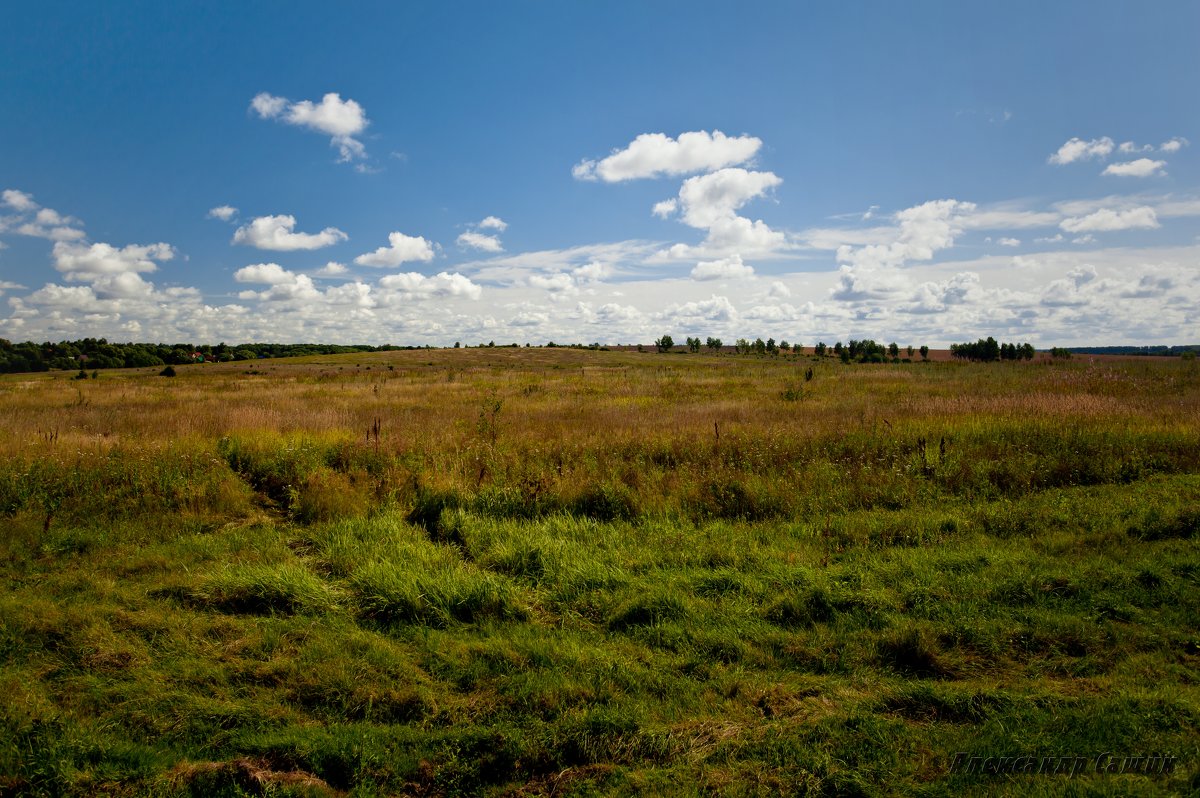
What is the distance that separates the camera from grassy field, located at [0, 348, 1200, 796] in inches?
129

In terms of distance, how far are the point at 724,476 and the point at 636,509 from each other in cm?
176

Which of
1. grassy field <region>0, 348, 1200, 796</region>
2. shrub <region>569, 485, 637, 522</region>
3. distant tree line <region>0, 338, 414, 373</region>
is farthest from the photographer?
distant tree line <region>0, 338, 414, 373</region>

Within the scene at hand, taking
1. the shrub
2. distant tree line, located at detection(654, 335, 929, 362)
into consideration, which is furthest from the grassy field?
distant tree line, located at detection(654, 335, 929, 362)

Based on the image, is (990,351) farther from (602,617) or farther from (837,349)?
(602,617)

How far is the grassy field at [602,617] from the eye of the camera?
3.29m

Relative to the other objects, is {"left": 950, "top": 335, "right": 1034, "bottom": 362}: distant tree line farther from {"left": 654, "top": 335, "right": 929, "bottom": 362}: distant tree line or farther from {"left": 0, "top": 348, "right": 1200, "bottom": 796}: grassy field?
{"left": 0, "top": 348, "right": 1200, "bottom": 796}: grassy field

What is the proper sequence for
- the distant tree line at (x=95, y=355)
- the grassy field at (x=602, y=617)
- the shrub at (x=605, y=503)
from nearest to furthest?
the grassy field at (x=602, y=617) < the shrub at (x=605, y=503) < the distant tree line at (x=95, y=355)

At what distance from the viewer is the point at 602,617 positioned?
5.16 meters

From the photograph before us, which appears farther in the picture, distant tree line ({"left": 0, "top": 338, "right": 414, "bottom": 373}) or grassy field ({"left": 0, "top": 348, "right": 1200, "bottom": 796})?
distant tree line ({"left": 0, "top": 338, "right": 414, "bottom": 373})

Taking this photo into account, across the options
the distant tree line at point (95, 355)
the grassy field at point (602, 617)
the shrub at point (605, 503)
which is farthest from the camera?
the distant tree line at point (95, 355)

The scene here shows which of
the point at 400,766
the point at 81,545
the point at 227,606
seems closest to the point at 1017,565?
the point at 400,766

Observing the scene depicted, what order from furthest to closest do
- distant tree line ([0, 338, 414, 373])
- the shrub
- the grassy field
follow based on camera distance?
distant tree line ([0, 338, 414, 373]) < the shrub < the grassy field

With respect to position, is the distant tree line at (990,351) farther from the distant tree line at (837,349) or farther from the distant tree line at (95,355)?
the distant tree line at (95,355)

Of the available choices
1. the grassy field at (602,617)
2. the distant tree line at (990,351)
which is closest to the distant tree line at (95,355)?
the grassy field at (602,617)
